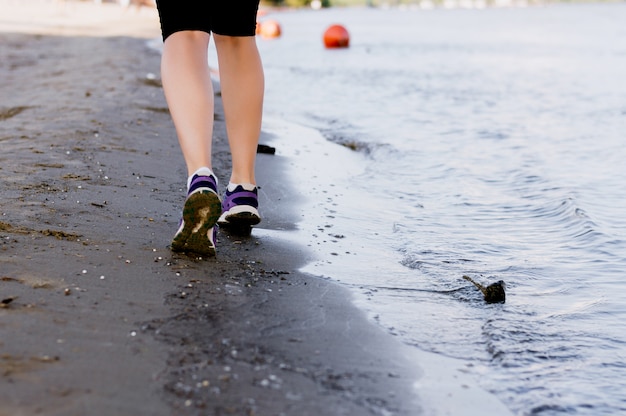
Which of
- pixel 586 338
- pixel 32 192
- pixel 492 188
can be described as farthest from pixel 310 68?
pixel 586 338

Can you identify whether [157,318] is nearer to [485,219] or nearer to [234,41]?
[234,41]

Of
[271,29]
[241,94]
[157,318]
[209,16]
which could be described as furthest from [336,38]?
[157,318]

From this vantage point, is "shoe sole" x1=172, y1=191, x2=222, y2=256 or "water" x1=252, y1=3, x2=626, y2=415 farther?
"shoe sole" x1=172, y1=191, x2=222, y2=256

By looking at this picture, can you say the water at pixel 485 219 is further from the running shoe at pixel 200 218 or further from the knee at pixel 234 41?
the knee at pixel 234 41

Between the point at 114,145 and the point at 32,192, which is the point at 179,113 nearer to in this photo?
the point at 32,192

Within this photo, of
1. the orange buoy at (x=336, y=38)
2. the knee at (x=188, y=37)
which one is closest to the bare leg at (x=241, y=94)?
the knee at (x=188, y=37)

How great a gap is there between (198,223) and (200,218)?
0.9 inches

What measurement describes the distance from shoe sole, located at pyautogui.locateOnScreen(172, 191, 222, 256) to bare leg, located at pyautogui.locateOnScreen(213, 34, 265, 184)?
1.52 ft

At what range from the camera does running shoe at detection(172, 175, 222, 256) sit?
262 cm

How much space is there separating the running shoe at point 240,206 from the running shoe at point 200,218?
35cm

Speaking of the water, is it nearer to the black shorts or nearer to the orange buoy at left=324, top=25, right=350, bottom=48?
the black shorts

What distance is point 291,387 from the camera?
6.31ft

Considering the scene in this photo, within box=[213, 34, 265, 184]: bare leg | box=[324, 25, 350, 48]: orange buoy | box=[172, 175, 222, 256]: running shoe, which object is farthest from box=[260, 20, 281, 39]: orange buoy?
box=[172, 175, 222, 256]: running shoe

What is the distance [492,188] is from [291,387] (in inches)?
122
